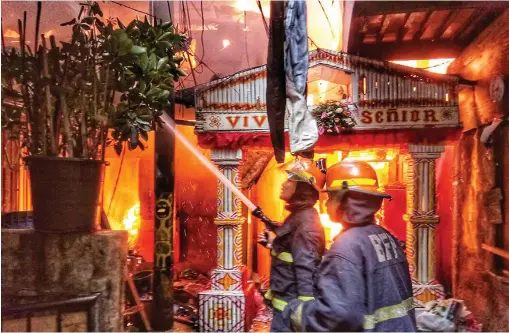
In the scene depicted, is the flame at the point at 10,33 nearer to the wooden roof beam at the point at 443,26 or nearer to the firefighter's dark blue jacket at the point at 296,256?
the firefighter's dark blue jacket at the point at 296,256

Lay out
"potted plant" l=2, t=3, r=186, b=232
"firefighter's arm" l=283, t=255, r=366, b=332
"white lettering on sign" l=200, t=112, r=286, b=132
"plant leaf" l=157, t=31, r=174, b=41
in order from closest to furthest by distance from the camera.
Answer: "firefighter's arm" l=283, t=255, r=366, b=332 → "potted plant" l=2, t=3, r=186, b=232 → "plant leaf" l=157, t=31, r=174, b=41 → "white lettering on sign" l=200, t=112, r=286, b=132

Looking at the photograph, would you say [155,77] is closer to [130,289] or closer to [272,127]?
[272,127]

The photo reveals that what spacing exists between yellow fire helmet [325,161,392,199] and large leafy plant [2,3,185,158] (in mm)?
1891

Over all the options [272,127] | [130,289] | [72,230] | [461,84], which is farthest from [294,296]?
[461,84]

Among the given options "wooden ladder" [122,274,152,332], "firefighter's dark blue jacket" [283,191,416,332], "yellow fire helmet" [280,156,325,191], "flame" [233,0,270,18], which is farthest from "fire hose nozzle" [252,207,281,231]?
"flame" [233,0,270,18]

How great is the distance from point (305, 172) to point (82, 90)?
2430mm

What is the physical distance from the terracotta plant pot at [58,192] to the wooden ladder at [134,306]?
3.32 meters

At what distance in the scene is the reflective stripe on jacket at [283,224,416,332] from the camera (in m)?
3.05

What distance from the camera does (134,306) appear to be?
695 cm

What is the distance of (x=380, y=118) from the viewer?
7.64 meters

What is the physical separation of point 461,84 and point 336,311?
6.49 metres

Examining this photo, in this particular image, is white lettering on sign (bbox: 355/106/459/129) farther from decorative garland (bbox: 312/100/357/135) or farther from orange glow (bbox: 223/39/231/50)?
orange glow (bbox: 223/39/231/50)

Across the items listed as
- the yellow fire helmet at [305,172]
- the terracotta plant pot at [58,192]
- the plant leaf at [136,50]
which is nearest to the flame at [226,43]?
the yellow fire helmet at [305,172]

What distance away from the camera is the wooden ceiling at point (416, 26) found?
6266 millimetres
